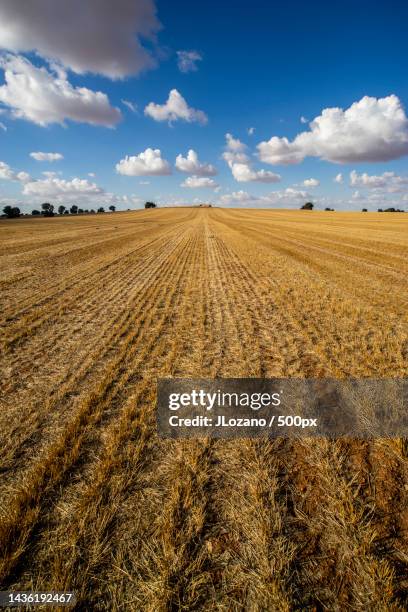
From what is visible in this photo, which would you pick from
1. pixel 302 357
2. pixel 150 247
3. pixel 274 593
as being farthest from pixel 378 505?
pixel 150 247

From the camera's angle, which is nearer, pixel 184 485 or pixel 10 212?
pixel 184 485

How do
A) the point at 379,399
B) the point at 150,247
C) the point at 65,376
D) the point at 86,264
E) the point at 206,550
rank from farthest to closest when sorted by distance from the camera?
the point at 150,247 < the point at 86,264 < the point at 65,376 < the point at 379,399 < the point at 206,550

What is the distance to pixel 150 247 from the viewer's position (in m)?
24.2

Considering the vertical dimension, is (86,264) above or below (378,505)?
above

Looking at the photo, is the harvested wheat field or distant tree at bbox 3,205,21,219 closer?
the harvested wheat field

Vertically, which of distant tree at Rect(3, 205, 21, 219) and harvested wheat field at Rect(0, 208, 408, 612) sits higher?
distant tree at Rect(3, 205, 21, 219)

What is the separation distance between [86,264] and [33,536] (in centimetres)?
1560

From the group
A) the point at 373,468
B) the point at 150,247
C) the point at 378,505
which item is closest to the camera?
→ the point at 378,505

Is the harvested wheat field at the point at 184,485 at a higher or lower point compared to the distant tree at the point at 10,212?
lower

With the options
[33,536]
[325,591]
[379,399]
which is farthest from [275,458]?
[33,536]

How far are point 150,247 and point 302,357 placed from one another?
66.3ft

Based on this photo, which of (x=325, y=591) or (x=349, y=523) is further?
(x=349, y=523)

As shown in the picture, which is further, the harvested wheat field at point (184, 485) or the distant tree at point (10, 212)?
the distant tree at point (10, 212)

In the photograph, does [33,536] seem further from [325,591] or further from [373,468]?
[373,468]
